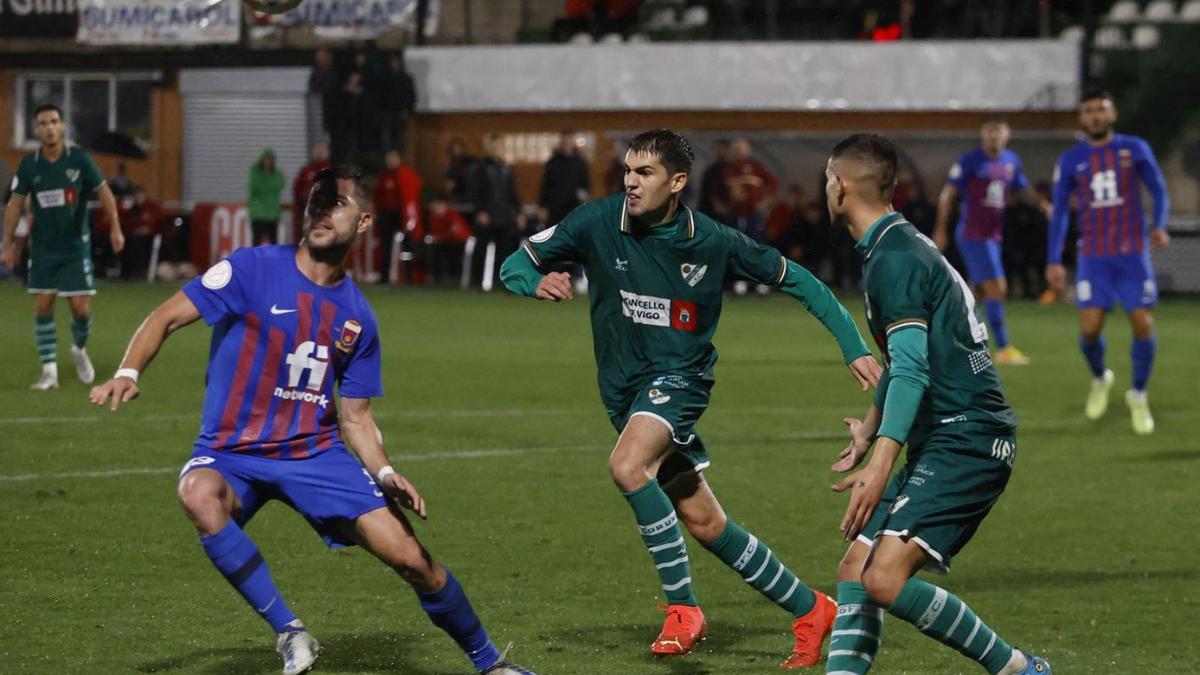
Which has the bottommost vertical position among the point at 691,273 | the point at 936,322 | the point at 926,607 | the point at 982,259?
the point at 982,259

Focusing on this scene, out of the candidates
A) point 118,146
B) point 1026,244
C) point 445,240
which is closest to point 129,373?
point 1026,244

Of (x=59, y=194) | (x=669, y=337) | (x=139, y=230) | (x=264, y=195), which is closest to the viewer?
(x=669, y=337)

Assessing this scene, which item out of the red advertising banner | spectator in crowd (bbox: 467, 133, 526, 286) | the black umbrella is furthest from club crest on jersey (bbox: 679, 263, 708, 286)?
the black umbrella

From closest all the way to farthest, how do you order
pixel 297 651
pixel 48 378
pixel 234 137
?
pixel 297 651 < pixel 48 378 < pixel 234 137

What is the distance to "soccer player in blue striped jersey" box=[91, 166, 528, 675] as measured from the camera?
5.87 m

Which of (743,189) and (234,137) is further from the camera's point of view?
(234,137)

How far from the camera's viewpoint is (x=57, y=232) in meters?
14.9

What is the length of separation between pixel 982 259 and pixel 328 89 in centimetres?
1486

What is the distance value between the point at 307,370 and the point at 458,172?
22.8 metres

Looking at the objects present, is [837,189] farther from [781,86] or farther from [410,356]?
[781,86]

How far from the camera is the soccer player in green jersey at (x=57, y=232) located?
48.1 ft

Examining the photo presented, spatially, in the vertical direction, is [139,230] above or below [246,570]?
below

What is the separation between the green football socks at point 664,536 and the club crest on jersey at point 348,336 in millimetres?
1124

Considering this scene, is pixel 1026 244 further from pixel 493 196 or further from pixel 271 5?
pixel 271 5
